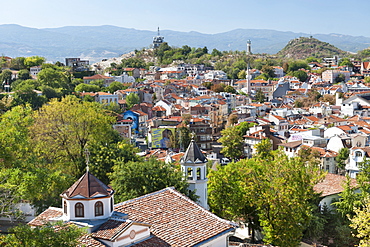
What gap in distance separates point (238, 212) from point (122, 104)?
193 ft

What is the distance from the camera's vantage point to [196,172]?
74.9ft

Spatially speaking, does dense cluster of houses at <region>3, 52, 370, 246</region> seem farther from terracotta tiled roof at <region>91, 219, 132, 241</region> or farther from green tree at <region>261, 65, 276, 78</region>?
green tree at <region>261, 65, 276, 78</region>

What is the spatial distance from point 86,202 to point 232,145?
1645 inches

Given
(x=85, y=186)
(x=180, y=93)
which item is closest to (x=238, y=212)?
(x=85, y=186)

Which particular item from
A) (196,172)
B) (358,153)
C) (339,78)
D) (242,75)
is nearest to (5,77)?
(358,153)

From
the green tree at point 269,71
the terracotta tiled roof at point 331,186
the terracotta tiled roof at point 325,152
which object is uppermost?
the green tree at point 269,71

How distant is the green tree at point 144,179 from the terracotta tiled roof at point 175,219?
4206 millimetres

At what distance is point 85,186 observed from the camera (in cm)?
1513

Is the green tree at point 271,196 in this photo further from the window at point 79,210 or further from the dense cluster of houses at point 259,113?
the dense cluster of houses at point 259,113

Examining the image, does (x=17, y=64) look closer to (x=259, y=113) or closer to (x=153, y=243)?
(x=259, y=113)

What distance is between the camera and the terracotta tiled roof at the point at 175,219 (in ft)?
50.8

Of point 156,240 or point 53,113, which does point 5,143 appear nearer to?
point 53,113

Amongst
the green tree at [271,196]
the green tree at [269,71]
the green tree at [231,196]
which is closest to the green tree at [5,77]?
the green tree at [231,196]

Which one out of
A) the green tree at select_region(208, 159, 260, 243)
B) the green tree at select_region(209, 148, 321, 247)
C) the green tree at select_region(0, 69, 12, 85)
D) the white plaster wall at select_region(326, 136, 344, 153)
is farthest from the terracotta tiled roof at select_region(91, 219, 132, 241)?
the green tree at select_region(0, 69, 12, 85)
